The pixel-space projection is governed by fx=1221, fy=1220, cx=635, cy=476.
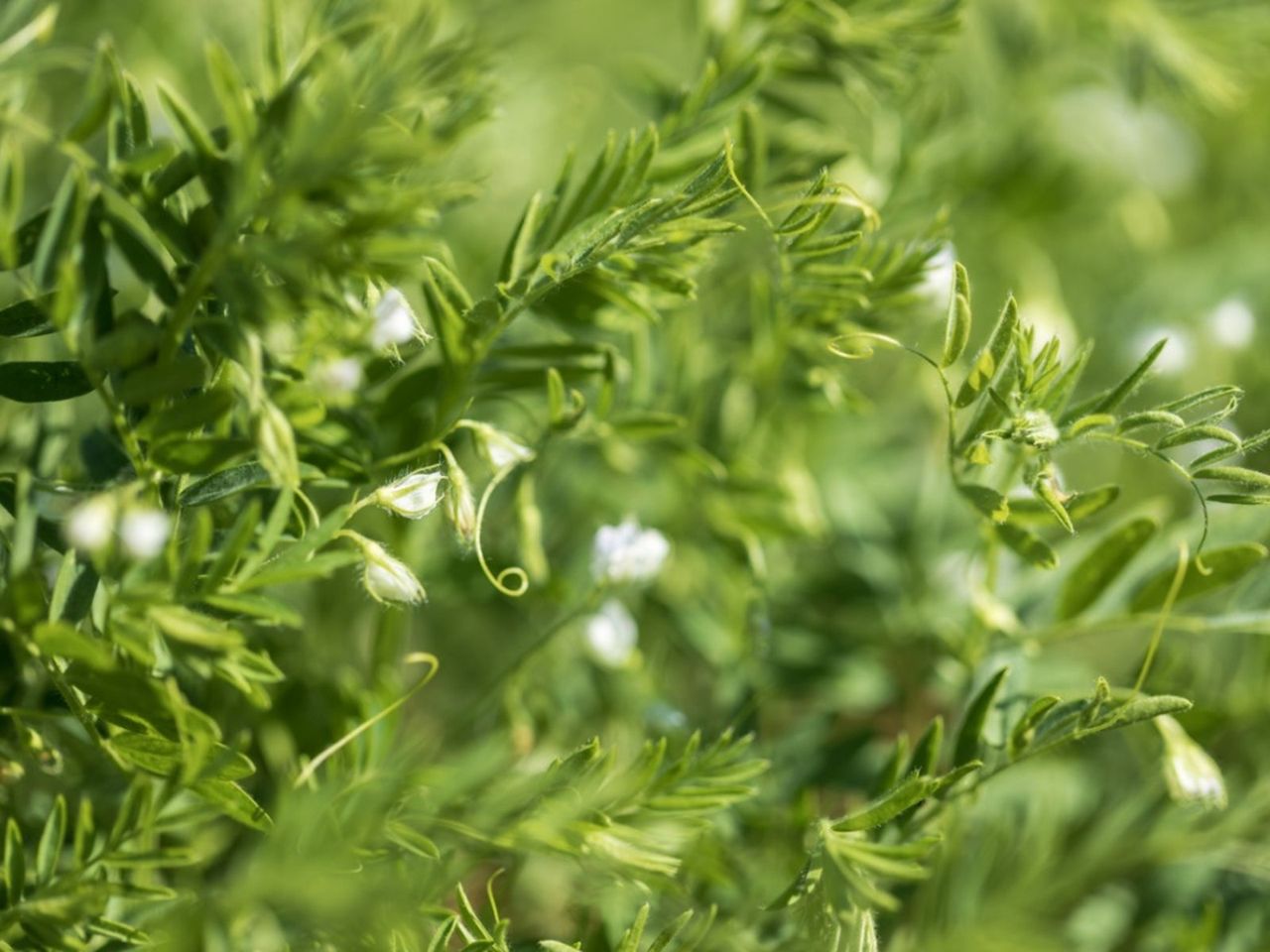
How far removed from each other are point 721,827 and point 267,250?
377mm

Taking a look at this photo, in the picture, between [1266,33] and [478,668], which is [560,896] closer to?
[478,668]

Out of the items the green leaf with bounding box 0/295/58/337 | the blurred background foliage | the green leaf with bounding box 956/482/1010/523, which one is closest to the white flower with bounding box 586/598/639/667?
the blurred background foliage

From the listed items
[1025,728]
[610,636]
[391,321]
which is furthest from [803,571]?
[391,321]

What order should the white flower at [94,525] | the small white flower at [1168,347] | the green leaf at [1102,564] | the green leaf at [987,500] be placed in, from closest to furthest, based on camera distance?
the white flower at [94,525], the green leaf at [987,500], the green leaf at [1102,564], the small white flower at [1168,347]

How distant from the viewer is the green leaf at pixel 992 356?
52 centimetres

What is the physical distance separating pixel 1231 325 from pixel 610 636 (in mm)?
496

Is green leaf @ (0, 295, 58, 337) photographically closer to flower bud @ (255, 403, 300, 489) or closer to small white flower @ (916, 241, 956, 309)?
flower bud @ (255, 403, 300, 489)

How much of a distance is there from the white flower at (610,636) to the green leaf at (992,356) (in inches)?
10.3

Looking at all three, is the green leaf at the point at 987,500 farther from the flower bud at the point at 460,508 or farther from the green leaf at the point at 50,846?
the green leaf at the point at 50,846

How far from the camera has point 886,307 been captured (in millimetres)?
647

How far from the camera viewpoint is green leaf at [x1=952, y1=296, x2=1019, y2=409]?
52 cm

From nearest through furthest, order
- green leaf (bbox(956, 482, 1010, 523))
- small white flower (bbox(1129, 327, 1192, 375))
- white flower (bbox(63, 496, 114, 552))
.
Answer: white flower (bbox(63, 496, 114, 552)) → green leaf (bbox(956, 482, 1010, 523)) → small white flower (bbox(1129, 327, 1192, 375))

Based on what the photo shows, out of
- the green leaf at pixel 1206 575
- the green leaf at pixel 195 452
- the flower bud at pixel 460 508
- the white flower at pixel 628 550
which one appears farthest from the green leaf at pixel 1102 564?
the green leaf at pixel 195 452

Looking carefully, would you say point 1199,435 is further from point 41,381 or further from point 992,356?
point 41,381
